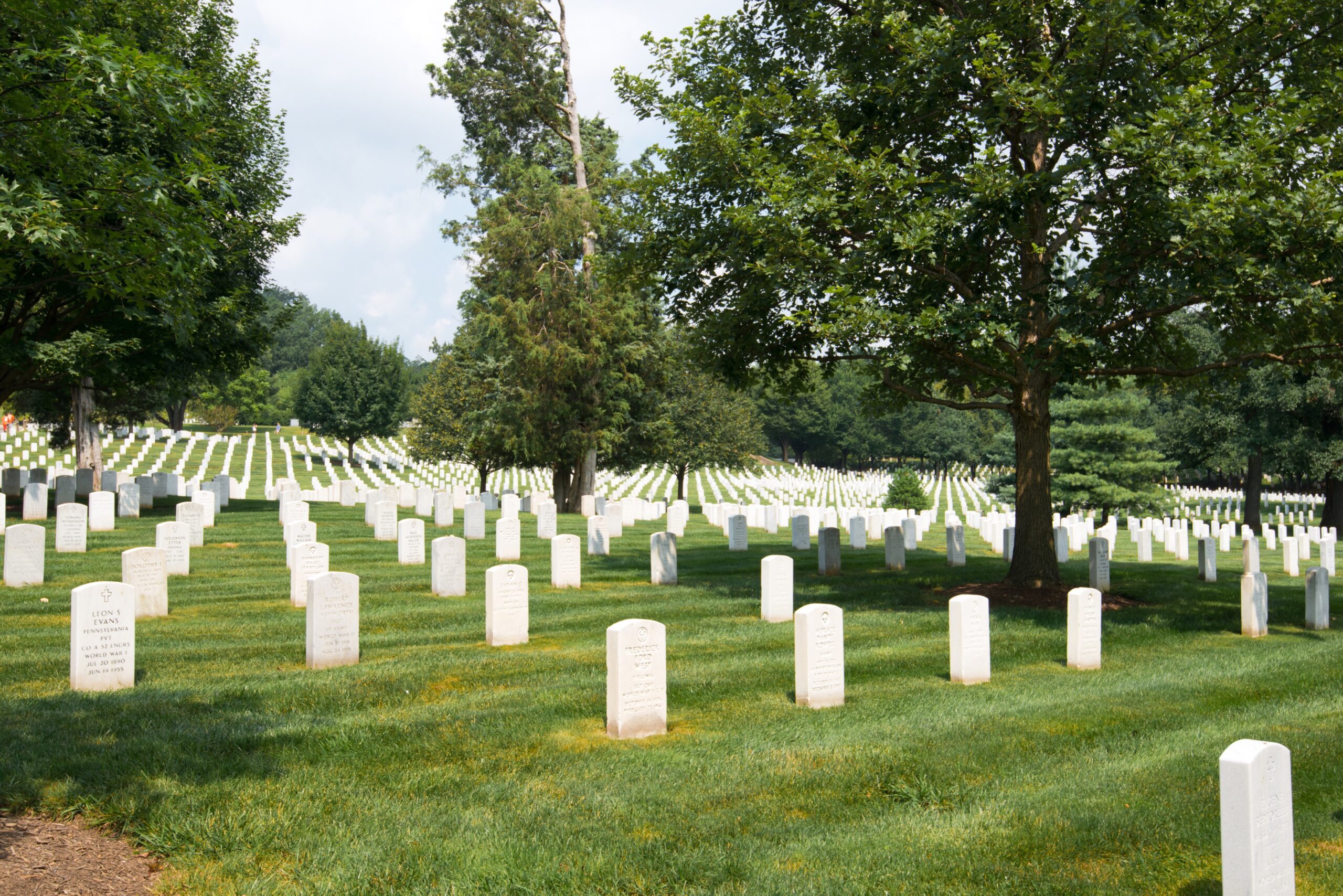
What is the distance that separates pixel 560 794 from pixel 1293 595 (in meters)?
14.9

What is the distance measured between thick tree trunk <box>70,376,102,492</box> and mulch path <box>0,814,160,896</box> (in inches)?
998

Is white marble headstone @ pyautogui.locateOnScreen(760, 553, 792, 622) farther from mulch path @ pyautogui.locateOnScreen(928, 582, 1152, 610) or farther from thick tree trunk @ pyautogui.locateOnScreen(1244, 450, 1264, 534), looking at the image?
thick tree trunk @ pyautogui.locateOnScreen(1244, 450, 1264, 534)

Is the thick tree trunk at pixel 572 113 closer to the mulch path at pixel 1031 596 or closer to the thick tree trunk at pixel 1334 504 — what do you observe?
the mulch path at pixel 1031 596

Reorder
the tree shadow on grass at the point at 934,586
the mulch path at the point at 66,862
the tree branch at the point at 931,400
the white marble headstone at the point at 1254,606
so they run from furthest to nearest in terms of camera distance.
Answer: the tree branch at the point at 931,400, the tree shadow on grass at the point at 934,586, the white marble headstone at the point at 1254,606, the mulch path at the point at 66,862

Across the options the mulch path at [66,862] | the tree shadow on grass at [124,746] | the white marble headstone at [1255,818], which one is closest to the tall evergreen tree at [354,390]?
the tree shadow on grass at [124,746]

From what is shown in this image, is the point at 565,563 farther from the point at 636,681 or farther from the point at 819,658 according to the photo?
the point at 636,681

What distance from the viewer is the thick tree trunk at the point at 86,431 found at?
28.1 metres

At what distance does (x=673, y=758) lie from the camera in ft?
23.5

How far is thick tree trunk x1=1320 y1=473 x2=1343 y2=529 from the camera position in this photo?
3969 centimetres

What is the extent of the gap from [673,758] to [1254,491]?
148 feet

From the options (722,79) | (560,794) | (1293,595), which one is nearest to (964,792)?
(560,794)

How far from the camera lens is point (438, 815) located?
5.93 meters

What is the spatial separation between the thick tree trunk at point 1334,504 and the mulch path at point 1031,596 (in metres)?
30.7

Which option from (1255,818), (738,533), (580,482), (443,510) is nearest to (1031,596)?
(738,533)
